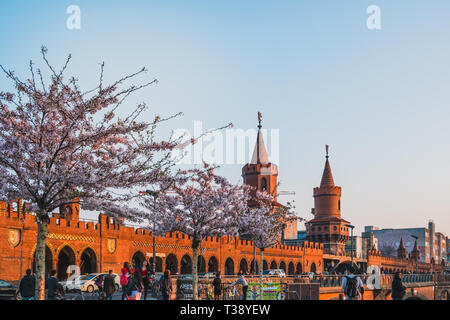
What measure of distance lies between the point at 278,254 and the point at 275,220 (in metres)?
33.7

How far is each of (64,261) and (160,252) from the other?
33.4 ft

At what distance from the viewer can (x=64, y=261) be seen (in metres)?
44.6

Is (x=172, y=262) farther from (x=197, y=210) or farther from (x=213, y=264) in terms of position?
(x=197, y=210)

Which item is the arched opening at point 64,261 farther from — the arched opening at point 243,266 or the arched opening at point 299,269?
the arched opening at point 299,269

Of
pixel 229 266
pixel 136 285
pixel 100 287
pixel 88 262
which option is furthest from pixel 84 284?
pixel 229 266

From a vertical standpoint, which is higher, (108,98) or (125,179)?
(108,98)

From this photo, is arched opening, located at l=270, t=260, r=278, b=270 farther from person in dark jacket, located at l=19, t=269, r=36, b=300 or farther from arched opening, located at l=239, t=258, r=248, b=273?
person in dark jacket, located at l=19, t=269, r=36, b=300

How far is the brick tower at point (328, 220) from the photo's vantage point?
324ft

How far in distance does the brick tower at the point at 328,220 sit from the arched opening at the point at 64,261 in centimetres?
6181

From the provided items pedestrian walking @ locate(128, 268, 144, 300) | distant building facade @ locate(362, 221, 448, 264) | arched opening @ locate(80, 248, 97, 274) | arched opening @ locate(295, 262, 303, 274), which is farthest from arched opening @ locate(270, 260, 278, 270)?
distant building facade @ locate(362, 221, 448, 264)
